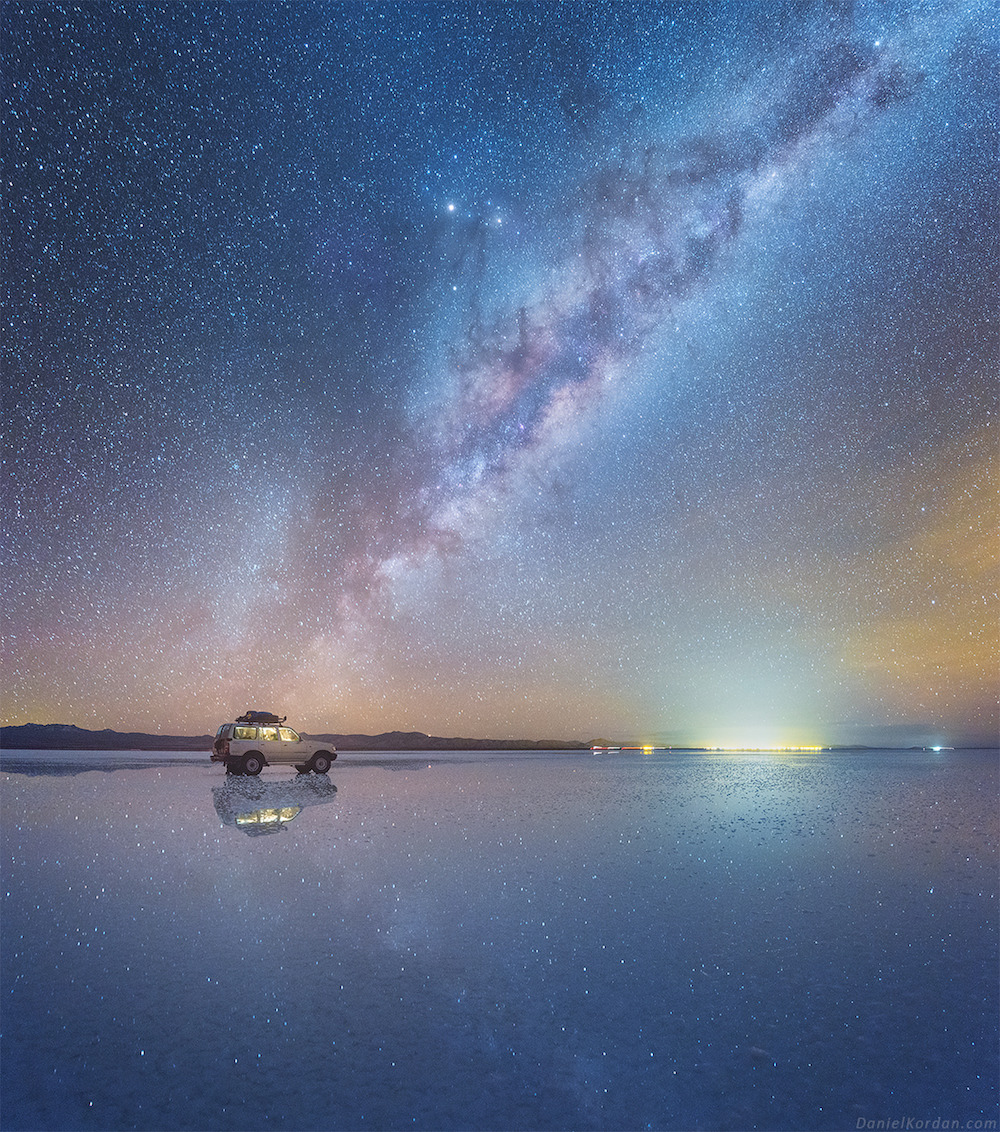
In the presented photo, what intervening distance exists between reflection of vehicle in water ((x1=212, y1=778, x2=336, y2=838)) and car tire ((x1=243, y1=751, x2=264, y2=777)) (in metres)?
0.37

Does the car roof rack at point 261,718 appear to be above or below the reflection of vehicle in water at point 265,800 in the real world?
above

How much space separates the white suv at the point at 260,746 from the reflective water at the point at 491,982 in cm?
1153

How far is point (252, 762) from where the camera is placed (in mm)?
23031

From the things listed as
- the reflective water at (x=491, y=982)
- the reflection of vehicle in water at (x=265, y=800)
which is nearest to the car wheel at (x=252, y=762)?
the reflection of vehicle in water at (x=265, y=800)

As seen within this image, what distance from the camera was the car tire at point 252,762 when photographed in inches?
902

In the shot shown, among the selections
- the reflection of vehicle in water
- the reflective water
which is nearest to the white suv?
the reflection of vehicle in water

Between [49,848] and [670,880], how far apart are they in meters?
10.0

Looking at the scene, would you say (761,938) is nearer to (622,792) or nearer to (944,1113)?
(944,1113)

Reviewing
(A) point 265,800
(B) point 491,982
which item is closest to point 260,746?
(A) point 265,800

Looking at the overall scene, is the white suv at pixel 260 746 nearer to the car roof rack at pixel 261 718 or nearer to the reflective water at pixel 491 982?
the car roof rack at pixel 261 718

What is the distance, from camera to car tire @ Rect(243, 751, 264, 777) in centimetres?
2291

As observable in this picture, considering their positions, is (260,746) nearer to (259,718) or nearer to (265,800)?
(259,718)

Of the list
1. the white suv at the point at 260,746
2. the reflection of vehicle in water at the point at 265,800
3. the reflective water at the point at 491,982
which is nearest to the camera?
the reflective water at the point at 491,982

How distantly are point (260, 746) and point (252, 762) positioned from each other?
617 millimetres
